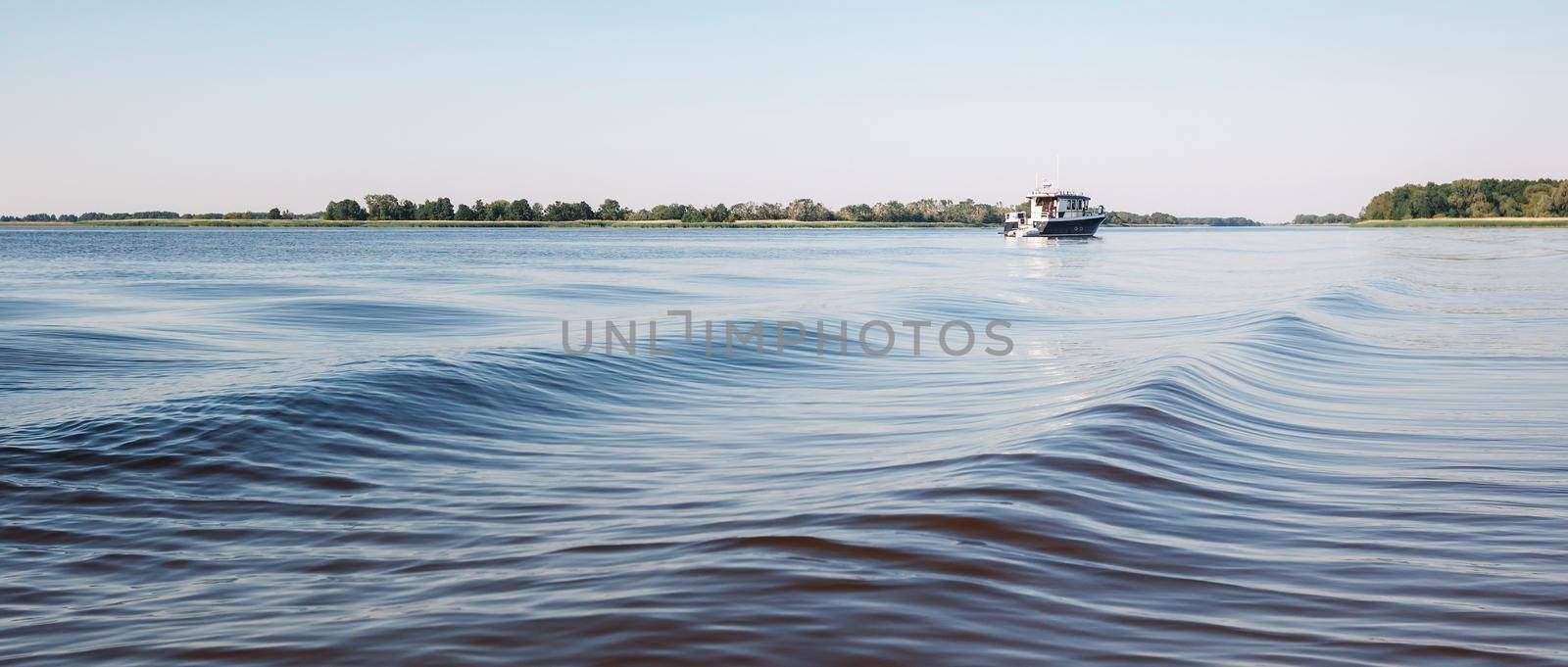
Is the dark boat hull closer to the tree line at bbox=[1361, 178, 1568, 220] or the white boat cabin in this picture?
the white boat cabin

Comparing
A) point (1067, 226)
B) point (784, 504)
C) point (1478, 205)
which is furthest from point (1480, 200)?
point (784, 504)

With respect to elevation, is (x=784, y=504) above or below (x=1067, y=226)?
below

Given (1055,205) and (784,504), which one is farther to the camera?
(1055,205)

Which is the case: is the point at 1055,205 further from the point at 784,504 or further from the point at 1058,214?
the point at 784,504

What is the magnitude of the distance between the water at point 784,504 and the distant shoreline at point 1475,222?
150 m

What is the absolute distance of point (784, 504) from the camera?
5277 mm

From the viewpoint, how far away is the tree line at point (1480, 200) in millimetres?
144000

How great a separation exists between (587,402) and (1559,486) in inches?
290

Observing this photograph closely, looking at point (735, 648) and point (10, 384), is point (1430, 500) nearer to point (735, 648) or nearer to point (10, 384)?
point (735, 648)

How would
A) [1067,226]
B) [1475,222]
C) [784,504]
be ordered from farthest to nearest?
[1475,222]
[1067,226]
[784,504]

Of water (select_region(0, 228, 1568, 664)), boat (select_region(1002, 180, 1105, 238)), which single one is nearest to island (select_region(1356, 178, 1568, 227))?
boat (select_region(1002, 180, 1105, 238))

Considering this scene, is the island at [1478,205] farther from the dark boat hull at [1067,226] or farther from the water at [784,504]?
the water at [784,504]

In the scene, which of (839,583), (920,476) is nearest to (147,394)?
(920,476)

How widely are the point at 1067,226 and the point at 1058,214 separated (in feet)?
4.11
